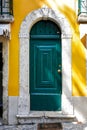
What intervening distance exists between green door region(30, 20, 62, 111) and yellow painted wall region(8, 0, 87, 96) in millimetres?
428

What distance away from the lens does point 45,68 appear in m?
9.77

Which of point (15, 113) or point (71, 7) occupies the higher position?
point (71, 7)

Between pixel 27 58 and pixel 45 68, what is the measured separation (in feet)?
1.94

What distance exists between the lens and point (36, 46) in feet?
32.1

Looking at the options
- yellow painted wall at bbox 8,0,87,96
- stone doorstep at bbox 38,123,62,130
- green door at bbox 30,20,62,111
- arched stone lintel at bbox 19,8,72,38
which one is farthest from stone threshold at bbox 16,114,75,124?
arched stone lintel at bbox 19,8,72,38

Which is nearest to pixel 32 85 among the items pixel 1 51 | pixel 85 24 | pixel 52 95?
pixel 52 95

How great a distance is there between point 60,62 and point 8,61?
1.46 metres

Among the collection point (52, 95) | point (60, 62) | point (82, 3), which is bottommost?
point (52, 95)

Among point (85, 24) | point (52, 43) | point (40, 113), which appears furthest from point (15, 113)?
point (85, 24)

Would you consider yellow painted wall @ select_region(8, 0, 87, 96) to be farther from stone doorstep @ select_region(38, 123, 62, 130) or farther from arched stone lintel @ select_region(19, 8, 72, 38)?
stone doorstep @ select_region(38, 123, 62, 130)

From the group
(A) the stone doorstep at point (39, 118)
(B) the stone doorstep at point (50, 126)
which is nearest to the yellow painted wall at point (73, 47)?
(A) the stone doorstep at point (39, 118)

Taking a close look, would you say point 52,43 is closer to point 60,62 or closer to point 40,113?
point 60,62

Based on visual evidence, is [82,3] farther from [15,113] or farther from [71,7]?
[15,113]

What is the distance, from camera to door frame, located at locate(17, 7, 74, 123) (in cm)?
955
